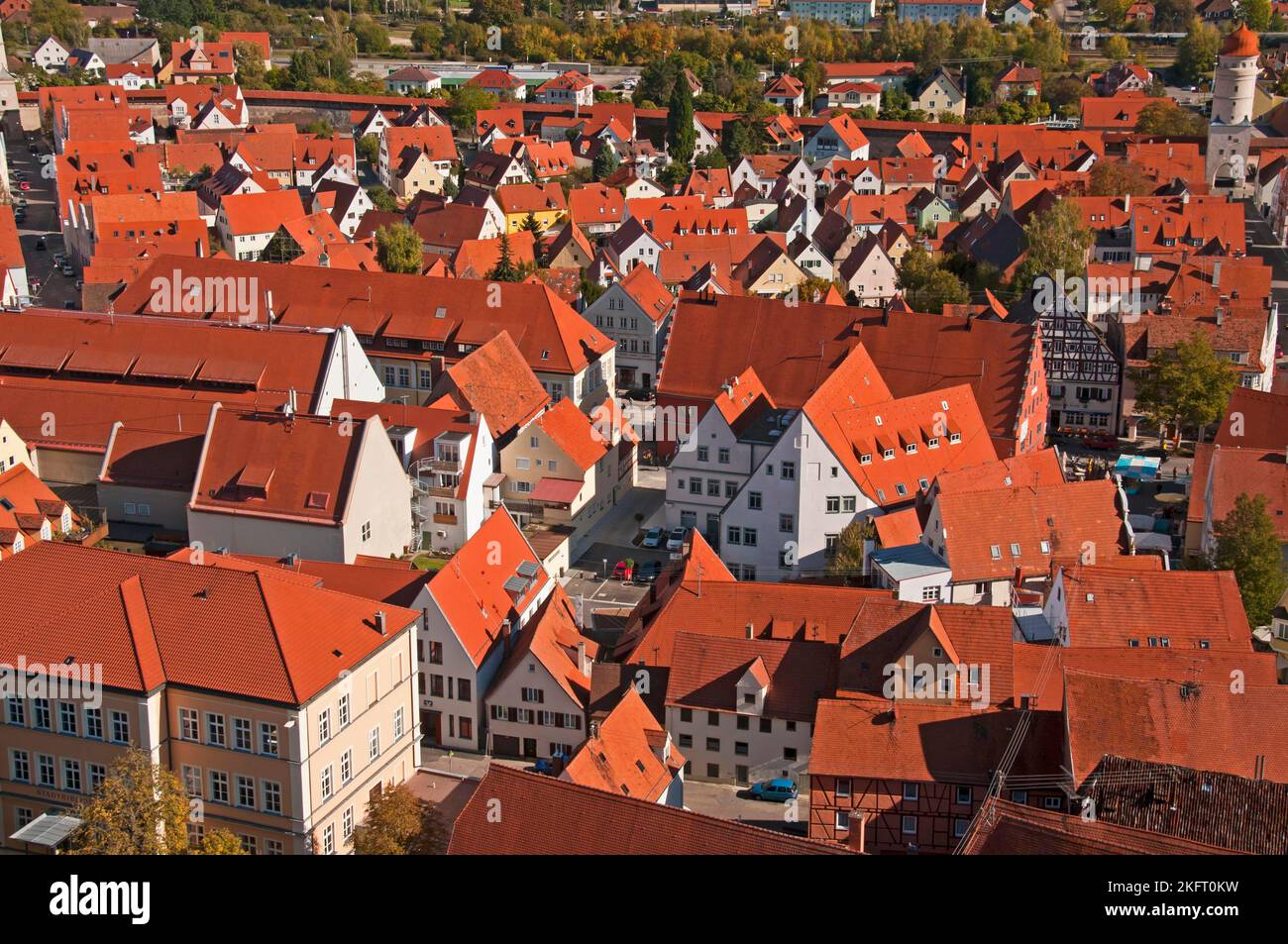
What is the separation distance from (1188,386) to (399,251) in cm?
2922

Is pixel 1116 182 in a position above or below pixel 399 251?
above

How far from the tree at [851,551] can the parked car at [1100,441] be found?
14.3 meters

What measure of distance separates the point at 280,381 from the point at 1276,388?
1119 inches

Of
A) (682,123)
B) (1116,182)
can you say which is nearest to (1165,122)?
(1116,182)

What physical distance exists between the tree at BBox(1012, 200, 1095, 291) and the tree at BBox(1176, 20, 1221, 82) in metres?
56.6

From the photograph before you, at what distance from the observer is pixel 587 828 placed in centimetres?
1547

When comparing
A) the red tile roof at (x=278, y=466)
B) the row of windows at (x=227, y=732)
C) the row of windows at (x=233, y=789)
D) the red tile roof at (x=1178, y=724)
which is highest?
the red tile roof at (x=278, y=466)

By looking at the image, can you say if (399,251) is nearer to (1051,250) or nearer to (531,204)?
(531,204)

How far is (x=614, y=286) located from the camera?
48.6 meters

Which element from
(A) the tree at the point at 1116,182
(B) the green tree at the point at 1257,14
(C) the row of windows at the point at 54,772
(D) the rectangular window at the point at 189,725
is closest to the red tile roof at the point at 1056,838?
(D) the rectangular window at the point at 189,725

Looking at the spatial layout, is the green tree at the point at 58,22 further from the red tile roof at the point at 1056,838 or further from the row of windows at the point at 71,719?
the red tile roof at the point at 1056,838

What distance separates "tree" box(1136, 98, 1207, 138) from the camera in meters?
83.9

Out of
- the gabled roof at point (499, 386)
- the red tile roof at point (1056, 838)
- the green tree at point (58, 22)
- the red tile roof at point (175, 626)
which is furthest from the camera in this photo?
the green tree at point (58, 22)

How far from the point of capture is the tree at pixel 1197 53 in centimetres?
10425
